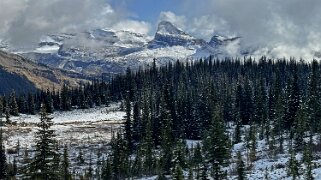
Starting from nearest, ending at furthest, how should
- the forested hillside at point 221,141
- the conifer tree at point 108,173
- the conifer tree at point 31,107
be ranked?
the forested hillside at point 221,141 < the conifer tree at point 108,173 < the conifer tree at point 31,107

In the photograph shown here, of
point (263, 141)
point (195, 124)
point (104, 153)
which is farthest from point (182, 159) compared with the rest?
point (195, 124)

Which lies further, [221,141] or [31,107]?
[31,107]

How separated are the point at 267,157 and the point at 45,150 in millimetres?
47635

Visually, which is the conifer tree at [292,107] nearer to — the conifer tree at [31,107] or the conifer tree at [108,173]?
the conifer tree at [108,173]

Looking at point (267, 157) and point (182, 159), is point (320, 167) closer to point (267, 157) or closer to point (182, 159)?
point (267, 157)

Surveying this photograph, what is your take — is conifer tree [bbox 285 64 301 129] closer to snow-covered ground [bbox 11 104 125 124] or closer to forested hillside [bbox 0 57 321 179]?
forested hillside [bbox 0 57 321 179]

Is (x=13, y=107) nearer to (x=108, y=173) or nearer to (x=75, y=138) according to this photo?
(x=75, y=138)

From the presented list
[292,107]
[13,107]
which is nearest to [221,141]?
[292,107]

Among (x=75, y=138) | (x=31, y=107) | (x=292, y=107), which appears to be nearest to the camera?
(x=292, y=107)

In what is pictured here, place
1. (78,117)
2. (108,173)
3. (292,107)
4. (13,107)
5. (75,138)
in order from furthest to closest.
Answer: (78,117) < (13,107) < (75,138) < (292,107) < (108,173)

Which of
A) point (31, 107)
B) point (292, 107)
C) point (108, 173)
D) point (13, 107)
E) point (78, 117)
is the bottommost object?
point (108, 173)

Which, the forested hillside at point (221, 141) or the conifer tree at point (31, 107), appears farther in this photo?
the conifer tree at point (31, 107)

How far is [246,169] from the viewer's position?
6894cm

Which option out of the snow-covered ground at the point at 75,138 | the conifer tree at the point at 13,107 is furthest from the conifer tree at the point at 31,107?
the snow-covered ground at the point at 75,138
